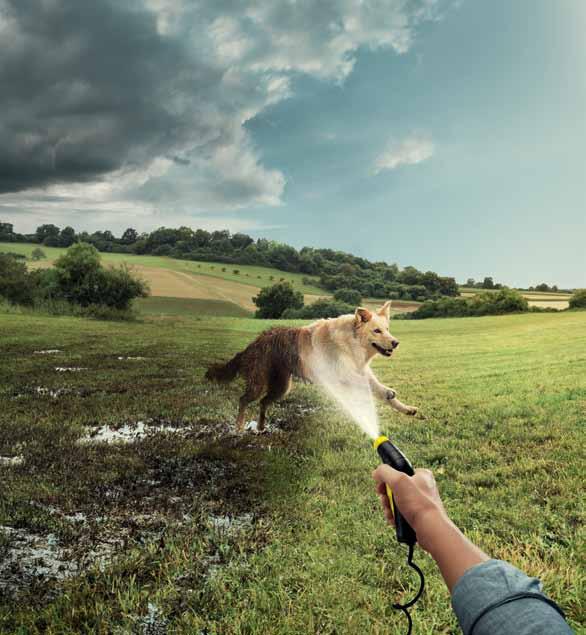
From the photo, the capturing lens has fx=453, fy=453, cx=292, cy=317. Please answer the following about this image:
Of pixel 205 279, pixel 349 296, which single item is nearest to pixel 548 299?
pixel 349 296

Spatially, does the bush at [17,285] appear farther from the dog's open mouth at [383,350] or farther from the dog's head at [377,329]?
the dog's open mouth at [383,350]

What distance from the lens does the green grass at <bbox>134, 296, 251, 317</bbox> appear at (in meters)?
8.89

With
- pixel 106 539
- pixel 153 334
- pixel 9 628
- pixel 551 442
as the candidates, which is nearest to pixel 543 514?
pixel 551 442

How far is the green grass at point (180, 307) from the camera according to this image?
8.89m

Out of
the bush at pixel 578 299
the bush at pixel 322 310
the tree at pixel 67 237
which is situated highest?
the tree at pixel 67 237

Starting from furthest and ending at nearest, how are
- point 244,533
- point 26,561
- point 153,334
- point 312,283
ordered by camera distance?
point 153,334 < point 312,283 < point 244,533 < point 26,561

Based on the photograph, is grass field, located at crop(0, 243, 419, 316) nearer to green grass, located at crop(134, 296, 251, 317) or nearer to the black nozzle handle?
green grass, located at crop(134, 296, 251, 317)

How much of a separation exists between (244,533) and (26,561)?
5.74 feet

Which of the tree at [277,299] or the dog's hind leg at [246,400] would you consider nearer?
the dog's hind leg at [246,400]

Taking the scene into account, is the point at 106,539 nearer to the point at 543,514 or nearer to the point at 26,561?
the point at 26,561

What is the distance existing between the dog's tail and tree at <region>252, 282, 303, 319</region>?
0.98 meters

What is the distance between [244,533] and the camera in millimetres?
3896

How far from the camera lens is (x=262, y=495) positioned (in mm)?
4508

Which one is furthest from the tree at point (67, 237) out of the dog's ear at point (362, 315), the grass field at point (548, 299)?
the grass field at point (548, 299)
